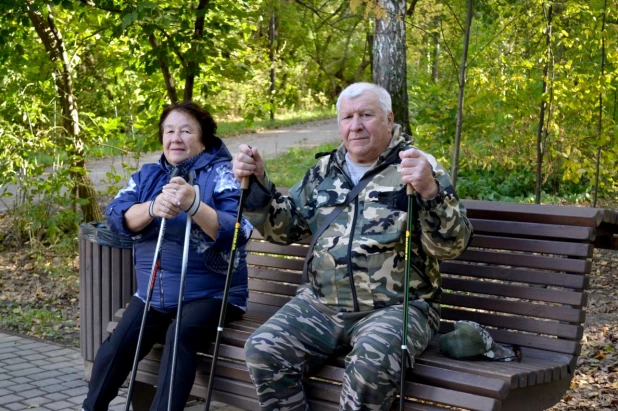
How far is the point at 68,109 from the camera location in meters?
9.22

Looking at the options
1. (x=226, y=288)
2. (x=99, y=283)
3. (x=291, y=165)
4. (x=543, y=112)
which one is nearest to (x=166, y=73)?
(x=99, y=283)

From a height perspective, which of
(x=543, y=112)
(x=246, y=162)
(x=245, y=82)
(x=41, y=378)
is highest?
(x=245, y=82)

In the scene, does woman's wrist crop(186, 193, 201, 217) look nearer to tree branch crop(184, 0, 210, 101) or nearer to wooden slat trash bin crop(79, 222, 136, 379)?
wooden slat trash bin crop(79, 222, 136, 379)

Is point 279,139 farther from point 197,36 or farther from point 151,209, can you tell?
point 151,209

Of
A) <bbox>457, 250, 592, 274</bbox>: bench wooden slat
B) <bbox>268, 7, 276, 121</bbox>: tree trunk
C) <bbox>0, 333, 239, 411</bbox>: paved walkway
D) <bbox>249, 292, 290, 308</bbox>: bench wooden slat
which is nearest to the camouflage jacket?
<bbox>457, 250, 592, 274</bbox>: bench wooden slat

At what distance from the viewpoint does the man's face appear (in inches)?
152

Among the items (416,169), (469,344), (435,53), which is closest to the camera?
(416,169)

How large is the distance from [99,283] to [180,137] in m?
1.16

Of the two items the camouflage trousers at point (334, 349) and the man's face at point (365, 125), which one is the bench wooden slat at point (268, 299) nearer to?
the camouflage trousers at point (334, 349)

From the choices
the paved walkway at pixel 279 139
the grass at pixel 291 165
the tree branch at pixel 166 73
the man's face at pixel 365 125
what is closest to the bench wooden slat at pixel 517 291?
the man's face at pixel 365 125

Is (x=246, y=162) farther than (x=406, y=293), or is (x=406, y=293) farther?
(x=246, y=162)

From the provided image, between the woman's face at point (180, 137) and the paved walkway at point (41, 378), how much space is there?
147 centimetres

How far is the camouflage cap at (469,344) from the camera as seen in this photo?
353 centimetres

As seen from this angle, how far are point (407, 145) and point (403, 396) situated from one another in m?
1.17
